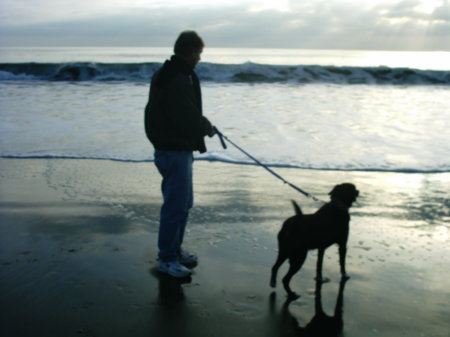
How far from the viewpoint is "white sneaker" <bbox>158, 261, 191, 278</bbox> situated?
3589mm

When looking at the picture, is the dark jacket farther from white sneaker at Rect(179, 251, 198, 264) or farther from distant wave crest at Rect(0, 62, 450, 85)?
distant wave crest at Rect(0, 62, 450, 85)

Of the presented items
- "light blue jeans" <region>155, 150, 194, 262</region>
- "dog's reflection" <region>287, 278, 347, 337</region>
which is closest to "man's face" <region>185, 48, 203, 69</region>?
"light blue jeans" <region>155, 150, 194, 262</region>

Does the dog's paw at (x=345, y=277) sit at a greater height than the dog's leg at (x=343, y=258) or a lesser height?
lesser

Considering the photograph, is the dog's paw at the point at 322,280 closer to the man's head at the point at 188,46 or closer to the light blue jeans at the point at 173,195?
the light blue jeans at the point at 173,195

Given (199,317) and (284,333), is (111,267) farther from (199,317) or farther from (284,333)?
(284,333)

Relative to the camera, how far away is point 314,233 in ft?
10.9

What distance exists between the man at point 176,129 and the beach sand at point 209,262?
1.18 feet

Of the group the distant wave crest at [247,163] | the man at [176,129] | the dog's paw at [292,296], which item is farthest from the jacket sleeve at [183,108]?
the distant wave crest at [247,163]

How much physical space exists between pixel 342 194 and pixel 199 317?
1474 millimetres

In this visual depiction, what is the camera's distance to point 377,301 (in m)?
3.24

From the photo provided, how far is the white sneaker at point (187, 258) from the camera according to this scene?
→ 3.88 meters

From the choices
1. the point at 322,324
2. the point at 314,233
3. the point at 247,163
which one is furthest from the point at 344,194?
the point at 247,163

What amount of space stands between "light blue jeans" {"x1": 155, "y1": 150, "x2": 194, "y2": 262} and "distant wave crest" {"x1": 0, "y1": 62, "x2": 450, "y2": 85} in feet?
77.5

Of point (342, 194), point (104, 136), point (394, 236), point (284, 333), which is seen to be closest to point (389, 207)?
point (394, 236)
